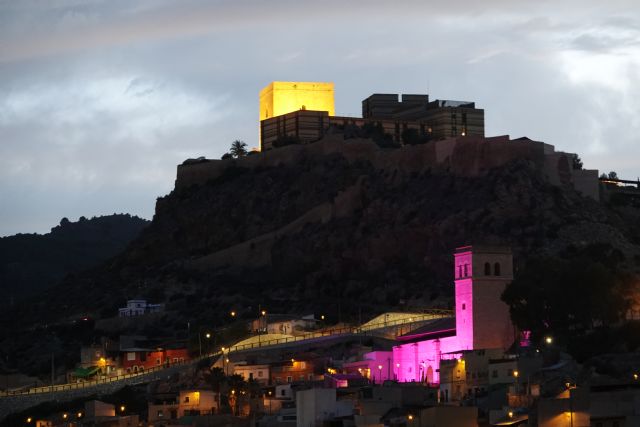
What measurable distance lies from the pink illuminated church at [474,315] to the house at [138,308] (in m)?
42.1

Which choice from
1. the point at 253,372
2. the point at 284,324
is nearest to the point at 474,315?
the point at 253,372

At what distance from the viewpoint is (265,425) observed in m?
84.2

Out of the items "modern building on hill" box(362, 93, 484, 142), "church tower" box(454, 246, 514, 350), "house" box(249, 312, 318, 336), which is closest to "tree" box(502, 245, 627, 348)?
"church tower" box(454, 246, 514, 350)

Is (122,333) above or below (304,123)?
below

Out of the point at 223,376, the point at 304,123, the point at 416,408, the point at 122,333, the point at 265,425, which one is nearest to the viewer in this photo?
the point at 416,408

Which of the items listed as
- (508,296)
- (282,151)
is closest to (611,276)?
(508,296)

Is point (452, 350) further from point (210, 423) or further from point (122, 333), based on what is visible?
point (122, 333)

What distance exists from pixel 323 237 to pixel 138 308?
44.0 feet

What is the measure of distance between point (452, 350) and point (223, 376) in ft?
44.3

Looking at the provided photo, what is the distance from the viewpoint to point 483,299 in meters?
88.2

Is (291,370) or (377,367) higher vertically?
(291,370)

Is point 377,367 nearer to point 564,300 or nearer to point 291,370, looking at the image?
point 291,370

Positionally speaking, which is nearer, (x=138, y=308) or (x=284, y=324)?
(x=284, y=324)

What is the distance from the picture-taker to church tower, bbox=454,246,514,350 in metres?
87.8
